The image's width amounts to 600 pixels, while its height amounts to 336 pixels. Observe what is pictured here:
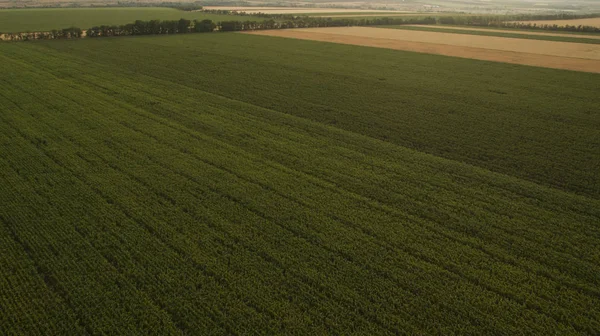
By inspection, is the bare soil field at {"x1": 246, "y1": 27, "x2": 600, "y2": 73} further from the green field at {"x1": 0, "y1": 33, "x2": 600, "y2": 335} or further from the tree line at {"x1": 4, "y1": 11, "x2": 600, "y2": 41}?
the green field at {"x1": 0, "y1": 33, "x2": 600, "y2": 335}

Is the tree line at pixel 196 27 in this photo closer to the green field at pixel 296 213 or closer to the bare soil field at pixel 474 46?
the bare soil field at pixel 474 46

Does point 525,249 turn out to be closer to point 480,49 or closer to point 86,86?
point 86,86

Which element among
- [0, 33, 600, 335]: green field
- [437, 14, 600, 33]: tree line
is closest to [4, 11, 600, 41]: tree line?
[437, 14, 600, 33]: tree line

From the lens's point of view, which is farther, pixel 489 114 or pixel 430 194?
pixel 489 114

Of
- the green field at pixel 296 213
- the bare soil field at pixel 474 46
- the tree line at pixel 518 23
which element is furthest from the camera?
the tree line at pixel 518 23

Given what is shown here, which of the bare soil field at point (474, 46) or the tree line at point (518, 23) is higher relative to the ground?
the tree line at point (518, 23)

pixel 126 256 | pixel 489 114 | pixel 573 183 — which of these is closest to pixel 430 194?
Result: pixel 573 183

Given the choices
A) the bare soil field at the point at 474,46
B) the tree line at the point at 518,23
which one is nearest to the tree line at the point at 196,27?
the tree line at the point at 518,23

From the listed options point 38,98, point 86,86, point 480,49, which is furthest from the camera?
point 480,49
